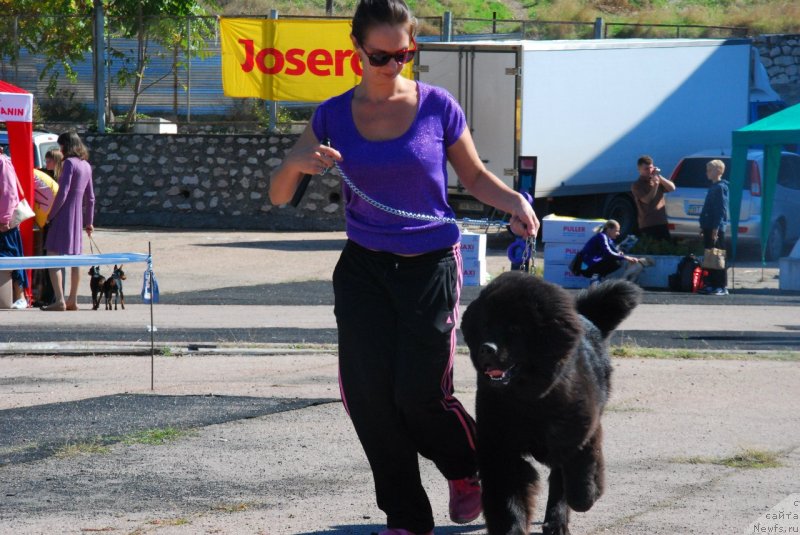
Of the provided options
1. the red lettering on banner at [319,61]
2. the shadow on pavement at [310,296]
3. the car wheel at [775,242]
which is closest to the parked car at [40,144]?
the shadow on pavement at [310,296]

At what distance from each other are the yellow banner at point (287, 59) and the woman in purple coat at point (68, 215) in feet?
29.7

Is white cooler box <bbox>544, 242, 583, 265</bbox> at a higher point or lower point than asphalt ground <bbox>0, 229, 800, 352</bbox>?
higher

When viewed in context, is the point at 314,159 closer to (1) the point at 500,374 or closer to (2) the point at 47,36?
(1) the point at 500,374

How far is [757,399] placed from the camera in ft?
24.7

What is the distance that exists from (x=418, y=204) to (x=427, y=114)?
325mm

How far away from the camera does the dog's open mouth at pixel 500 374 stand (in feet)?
13.1

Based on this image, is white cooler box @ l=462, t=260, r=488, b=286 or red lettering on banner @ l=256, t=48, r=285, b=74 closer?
white cooler box @ l=462, t=260, r=488, b=286

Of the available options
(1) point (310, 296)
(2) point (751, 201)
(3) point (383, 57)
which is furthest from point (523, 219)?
(2) point (751, 201)

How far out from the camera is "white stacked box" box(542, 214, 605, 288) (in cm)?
1586

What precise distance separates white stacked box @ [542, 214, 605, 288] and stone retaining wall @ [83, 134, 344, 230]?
723 centimetres

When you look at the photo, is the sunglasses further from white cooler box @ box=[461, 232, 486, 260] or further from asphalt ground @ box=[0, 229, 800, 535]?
white cooler box @ box=[461, 232, 486, 260]

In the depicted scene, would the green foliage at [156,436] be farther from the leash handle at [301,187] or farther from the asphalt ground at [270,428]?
the leash handle at [301,187]

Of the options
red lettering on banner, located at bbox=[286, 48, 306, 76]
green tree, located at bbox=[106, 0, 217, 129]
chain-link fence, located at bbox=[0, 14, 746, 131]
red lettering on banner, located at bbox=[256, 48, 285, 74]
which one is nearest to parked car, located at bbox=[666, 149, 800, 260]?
chain-link fence, located at bbox=[0, 14, 746, 131]

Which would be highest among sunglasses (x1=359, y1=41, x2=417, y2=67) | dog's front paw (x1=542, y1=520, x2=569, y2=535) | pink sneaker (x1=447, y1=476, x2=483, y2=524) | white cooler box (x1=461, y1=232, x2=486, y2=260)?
sunglasses (x1=359, y1=41, x2=417, y2=67)
